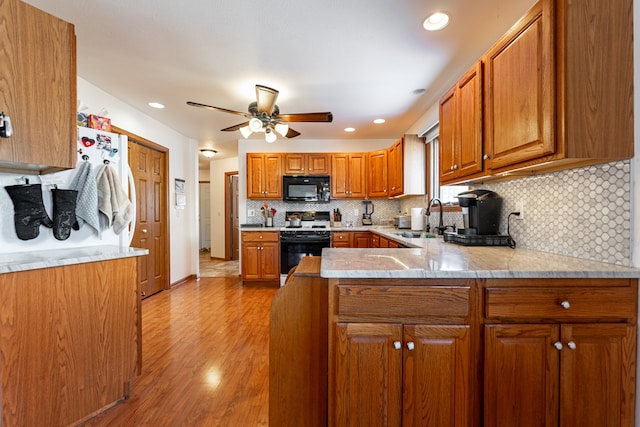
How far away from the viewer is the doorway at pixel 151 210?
3.51 m

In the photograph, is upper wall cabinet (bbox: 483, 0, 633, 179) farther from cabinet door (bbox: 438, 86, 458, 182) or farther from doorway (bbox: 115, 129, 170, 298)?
doorway (bbox: 115, 129, 170, 298)

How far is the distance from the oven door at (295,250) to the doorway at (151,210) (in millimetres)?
1688

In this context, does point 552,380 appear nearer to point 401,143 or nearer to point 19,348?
point 19,348

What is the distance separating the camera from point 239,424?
1.48 m

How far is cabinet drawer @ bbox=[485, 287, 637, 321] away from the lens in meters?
1.06

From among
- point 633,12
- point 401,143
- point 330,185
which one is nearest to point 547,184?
point 633,12

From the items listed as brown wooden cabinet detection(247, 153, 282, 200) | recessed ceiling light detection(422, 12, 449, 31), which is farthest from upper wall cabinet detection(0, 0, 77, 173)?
brown wooden cabinet detection(247, 153, 282, 200)

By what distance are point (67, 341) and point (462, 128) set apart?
2.60 metres

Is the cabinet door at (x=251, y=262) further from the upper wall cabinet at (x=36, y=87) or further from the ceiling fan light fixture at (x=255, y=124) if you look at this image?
the upper wall cabinet at (x=36, y=87)

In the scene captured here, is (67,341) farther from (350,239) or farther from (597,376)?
(350,239)

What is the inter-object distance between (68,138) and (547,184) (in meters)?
2.66

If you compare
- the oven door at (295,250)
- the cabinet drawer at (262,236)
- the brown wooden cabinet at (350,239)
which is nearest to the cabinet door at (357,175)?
the brown wooden cabinet at (350,239)

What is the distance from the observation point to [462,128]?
1.90 m

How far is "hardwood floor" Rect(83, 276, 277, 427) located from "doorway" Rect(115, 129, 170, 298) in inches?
18.4
